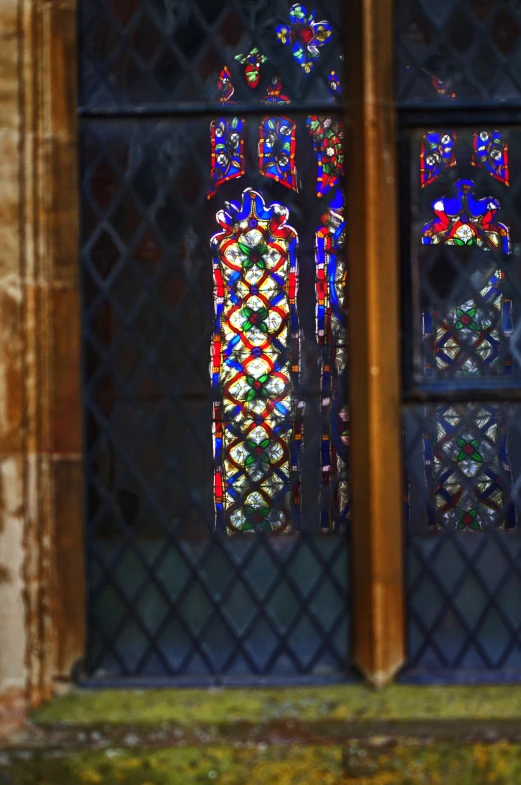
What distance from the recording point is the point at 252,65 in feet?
9.50

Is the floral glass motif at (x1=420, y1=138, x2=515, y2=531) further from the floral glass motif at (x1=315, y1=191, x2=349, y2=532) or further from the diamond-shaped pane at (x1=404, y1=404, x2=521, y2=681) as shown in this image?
the diamond-shaped pane at (x1=404, y1=404, x2=521, y2=681)

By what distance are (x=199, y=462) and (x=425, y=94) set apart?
5.26 feet

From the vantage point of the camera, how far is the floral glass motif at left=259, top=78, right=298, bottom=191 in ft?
11.4

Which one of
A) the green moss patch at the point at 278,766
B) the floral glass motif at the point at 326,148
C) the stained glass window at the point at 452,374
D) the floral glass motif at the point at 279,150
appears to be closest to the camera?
the green moss patch at the point at 278,766

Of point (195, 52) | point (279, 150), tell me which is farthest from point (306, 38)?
point (279, 150)

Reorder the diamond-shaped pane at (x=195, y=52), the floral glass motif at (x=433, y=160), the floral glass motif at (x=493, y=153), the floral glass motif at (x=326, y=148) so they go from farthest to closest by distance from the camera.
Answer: the floral glass motif at (x=493, y=153) → the floral glass motif at (x=433, y=160) → the floral glass motif at (x=326, y=148) → the diamond-shaped pane at (x=195, y=52)

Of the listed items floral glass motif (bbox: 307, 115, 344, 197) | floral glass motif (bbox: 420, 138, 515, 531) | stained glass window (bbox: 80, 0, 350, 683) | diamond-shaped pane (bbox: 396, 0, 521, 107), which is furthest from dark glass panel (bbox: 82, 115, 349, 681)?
floral glass motif (bbox: 420, 138, 515, 531)

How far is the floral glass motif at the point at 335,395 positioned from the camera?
→ 111 inches

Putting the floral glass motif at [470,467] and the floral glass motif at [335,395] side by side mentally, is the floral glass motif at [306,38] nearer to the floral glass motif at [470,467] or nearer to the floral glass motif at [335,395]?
the floral glass motif at [335,395]

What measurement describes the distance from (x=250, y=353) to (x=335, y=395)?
64.2 inches

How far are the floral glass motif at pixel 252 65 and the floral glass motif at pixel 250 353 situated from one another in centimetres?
128

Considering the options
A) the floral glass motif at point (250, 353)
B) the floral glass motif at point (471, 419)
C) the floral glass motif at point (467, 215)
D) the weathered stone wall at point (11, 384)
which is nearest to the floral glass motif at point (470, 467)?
the floral glass motif at point (471, 419)

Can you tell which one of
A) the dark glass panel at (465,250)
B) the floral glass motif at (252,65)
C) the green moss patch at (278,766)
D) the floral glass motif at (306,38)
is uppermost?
the floral glass motif at (306,38)

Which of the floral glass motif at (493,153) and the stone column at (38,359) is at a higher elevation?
the floral glass motif at (493,153)
